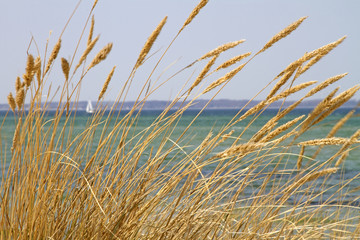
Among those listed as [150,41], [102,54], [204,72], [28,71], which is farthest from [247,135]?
[28,71]

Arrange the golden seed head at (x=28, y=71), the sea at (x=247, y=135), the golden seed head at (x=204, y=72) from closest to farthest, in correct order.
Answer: the golden seed head at (x=28, y=71), the golden seed head at (x=204, y=72), the sea at (x=247, y=135)

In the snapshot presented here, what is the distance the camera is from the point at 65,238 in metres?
2.05

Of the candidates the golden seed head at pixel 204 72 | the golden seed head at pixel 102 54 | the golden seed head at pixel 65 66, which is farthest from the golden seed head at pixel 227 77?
the golden seed head at pixel 65 66

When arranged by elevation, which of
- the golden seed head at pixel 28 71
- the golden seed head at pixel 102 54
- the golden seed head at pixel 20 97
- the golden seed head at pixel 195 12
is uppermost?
the golden seed head at pixel 195 12

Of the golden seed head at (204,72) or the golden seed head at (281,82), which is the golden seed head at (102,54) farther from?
the golden seed head at (281,82)

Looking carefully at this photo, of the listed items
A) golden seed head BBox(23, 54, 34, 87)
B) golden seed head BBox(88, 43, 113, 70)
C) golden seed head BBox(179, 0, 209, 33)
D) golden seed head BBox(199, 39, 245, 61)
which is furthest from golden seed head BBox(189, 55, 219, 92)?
golden seed head BBox(23, 54, 34, 87)

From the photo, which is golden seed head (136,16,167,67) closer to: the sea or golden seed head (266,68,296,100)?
the sea

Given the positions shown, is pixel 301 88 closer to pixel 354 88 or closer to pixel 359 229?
pixel 354 88

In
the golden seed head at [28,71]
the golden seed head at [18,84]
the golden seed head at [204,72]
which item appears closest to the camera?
the golden seed head at [28,71]

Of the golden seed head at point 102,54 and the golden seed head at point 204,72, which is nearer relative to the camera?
the golden seed head at point 102,54

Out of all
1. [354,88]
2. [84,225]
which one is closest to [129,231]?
[84,225]

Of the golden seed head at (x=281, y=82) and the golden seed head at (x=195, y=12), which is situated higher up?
the golden seed head at (x=195, y=12)

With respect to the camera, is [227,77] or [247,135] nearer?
[227,77]

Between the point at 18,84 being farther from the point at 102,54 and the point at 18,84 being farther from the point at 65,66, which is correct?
the point at 102,54
